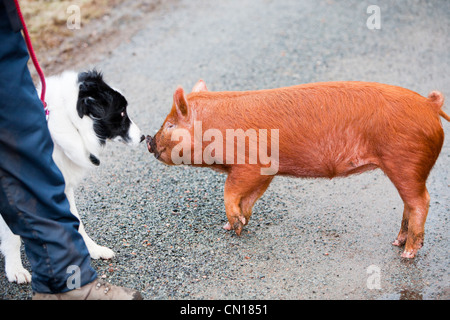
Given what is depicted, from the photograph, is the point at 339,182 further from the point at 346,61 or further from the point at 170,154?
the point at 346,61

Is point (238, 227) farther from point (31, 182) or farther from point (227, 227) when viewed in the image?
point (31, 182)

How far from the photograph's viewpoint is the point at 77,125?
311 cm

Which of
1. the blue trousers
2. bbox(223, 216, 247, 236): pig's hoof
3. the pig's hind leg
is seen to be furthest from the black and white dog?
the pig's hind leg

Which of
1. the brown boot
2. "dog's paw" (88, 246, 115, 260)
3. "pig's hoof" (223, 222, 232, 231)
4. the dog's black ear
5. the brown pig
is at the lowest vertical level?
"pig's hoof" (223, 222, 232, 231)

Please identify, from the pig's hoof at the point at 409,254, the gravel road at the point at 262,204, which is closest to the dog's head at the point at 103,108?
the gravel road at the point at 262,204

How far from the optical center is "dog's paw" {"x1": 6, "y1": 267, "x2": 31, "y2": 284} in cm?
326

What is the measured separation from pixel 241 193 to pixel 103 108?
1.17 m

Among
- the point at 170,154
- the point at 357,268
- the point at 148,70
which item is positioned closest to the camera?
the point at 357,268

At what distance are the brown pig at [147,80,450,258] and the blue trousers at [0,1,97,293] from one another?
1.10 meters

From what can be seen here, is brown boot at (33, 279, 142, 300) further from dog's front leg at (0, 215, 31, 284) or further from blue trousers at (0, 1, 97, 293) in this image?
dog's front leg at (0, 215, 31, 284)

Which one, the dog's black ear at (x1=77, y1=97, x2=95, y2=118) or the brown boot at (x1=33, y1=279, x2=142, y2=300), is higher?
the dog's black ear at (x1=77, y1=97, x2=95, y2=118)
